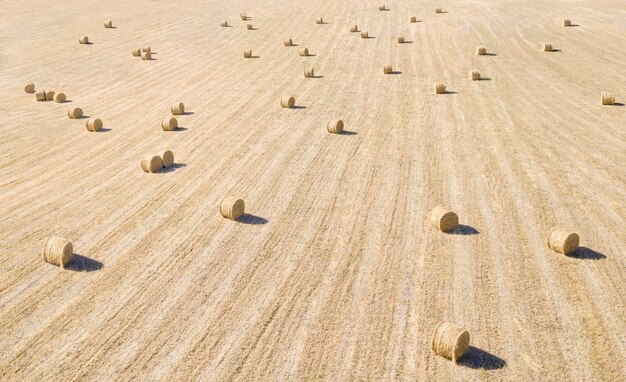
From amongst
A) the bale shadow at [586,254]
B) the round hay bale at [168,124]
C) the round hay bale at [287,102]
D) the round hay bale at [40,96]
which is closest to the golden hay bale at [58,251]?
the round hay bale at [168,124]

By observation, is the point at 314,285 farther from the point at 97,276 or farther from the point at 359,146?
the point at 359,146

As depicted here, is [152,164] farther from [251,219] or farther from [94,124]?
[94,124]

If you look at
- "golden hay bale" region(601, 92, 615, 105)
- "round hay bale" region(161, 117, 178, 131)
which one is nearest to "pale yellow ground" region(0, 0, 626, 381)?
"round hay bale" region(161, 117, 178, 131)

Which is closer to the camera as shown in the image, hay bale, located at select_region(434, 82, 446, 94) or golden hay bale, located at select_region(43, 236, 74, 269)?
golden hay bale, located at select_region(43, 236, 74, 269)

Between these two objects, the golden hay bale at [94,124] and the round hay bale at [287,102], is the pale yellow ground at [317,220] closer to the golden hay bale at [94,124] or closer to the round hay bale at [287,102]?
the golden hay bale at [94,124]

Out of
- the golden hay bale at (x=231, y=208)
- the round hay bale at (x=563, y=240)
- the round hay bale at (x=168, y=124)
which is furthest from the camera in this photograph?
the round hay bale at (x=168, y=124)

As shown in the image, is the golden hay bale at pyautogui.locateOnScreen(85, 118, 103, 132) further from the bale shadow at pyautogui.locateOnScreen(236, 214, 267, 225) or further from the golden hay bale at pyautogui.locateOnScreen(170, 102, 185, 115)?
the bale shadow at pyautogui.locateOnScreen(236, 214, 267, 225)
